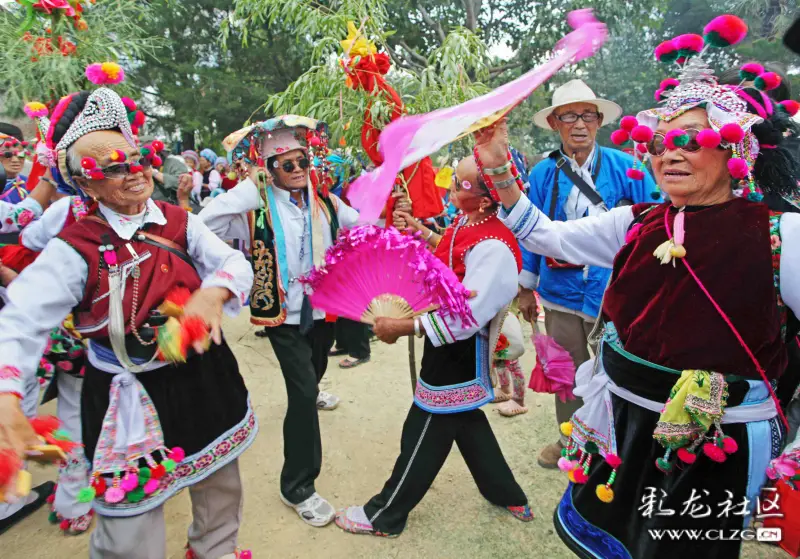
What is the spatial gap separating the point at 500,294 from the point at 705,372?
100cm

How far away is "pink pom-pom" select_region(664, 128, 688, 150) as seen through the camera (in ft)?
5.62

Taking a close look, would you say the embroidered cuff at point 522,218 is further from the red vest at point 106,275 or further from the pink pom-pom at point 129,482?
the pink pom-pom at point 129,482

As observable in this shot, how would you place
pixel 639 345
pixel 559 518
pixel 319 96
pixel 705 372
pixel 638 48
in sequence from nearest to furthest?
pixel 705 372
pixel 639 345
pixel 559 518
pixel 319 96
pixel 638 48

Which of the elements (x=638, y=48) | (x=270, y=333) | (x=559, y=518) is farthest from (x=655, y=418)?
(x=638, y=48)

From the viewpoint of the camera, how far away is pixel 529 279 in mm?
3684

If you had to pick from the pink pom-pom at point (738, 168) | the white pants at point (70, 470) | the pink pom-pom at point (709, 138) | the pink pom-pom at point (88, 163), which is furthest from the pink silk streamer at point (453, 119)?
the white pants at point (70, 470)

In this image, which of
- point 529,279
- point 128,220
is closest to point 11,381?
point 128,220

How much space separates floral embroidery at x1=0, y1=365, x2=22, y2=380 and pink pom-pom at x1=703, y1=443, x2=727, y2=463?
233 cm

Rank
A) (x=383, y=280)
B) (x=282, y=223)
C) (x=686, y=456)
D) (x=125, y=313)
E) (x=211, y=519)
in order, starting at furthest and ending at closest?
(x=282, y=223)
(x=383, y=280)
(x=211, y=519)
(x=125, y=313)
(x=686, y=456)

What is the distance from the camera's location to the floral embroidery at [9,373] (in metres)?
1.71

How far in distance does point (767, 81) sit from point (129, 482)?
2797 mm

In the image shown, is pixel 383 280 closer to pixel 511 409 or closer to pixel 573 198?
pixel 573 198

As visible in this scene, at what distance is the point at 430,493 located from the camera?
132 inches

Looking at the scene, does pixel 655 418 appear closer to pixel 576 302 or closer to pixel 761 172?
pixel 761 172
